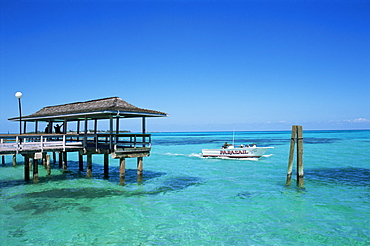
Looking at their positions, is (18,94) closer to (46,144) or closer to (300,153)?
(46,144)

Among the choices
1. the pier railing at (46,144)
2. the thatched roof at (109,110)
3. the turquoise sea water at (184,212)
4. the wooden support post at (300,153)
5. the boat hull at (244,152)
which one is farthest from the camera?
the boat hull at (244,152)

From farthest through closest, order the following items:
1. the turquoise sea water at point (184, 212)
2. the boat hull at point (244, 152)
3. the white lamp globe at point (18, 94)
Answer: the boat hull at point (244, 152) → the white lamp globe at point (18, 94) → the turquoise sea water at point (184, 212)

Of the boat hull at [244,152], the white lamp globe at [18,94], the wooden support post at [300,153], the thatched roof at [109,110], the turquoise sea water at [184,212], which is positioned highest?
the white lamp globe at [18,94]

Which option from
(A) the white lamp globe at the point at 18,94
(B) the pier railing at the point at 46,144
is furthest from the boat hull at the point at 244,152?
(A) the white lamp globe at the point at 18,94

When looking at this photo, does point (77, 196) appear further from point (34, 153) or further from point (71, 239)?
point (71, 239)

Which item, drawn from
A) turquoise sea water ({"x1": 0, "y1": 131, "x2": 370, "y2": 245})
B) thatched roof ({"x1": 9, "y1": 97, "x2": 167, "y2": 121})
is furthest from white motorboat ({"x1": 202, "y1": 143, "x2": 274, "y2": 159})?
thatched roof ({"x1": 9, "y1": 97, "x2": 167, "y2": 121})

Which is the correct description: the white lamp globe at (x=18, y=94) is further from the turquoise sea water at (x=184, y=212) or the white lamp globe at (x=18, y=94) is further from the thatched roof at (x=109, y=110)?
the turquoise sea water at (x=184, y=212)

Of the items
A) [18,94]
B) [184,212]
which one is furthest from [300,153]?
[18,94]

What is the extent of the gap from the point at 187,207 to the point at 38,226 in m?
5.92

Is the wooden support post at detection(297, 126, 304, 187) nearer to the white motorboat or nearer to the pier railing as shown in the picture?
the pier railing

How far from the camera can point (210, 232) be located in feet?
31.4

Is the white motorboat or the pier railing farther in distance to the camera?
the white motorboat

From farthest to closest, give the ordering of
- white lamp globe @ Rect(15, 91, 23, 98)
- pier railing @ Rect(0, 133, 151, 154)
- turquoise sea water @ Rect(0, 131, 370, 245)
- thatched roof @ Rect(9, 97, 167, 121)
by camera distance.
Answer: white lamp globe @ Rect(15, 91, 23, 98) < thatched roof @ Rect(9, 97, 167, 121) < pier railing @ Rect(0, 133, 151, 154) < turquoise sea water @ Rect(0, 131, 370, 245)

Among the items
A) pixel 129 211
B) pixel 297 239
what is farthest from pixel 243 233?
pixel 129 211
